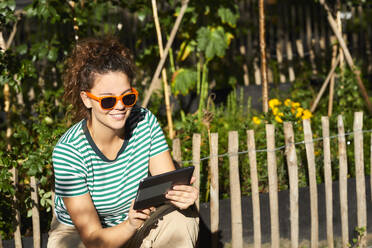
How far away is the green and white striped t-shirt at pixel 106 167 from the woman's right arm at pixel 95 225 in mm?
50

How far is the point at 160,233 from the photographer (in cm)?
269

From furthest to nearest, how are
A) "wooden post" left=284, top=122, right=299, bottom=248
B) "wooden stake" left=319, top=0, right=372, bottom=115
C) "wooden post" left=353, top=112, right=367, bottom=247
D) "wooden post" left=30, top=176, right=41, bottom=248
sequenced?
"wooden stake" left=319, top=0, right=372, bottom=115, "wooden post" left=353, top=112, right=367, bottom=247, "wooden post" left=284, top=122, right=299, bottom=248, "wooden post" left=30, top=176, right=41, bottom=248

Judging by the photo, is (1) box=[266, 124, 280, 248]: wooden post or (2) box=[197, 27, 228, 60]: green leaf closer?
(1) box=[266, 124, 280, 248]: wooden post

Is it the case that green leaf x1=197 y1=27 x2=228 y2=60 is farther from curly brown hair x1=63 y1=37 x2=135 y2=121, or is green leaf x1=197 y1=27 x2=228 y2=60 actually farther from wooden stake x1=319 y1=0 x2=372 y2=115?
curly brown hair x1=63 y1=37 x2=135 y2=121

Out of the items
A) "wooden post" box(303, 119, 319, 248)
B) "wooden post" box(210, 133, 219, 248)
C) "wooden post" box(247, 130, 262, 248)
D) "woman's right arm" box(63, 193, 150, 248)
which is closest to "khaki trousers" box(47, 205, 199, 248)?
"woman's right arm" box(63, 193, 150, 248)

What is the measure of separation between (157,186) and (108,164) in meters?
0.39

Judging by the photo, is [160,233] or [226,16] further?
[226,16]

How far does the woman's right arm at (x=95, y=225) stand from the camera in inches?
92.0

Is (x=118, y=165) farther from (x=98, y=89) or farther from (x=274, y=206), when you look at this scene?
(x=274, y=206)

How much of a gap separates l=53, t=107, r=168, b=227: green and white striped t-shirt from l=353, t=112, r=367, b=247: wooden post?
59.0 inches

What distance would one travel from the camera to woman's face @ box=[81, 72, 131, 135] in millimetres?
2473

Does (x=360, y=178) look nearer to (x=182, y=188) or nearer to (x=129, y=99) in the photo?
(x=182, y=188)

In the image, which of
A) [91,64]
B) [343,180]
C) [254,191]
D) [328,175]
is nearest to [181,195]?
[91,64]

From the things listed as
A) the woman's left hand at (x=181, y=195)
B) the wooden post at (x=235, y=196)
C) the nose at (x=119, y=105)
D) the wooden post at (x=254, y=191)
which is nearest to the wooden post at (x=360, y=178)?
Answer: the wooden post at (x=254, y=191)
